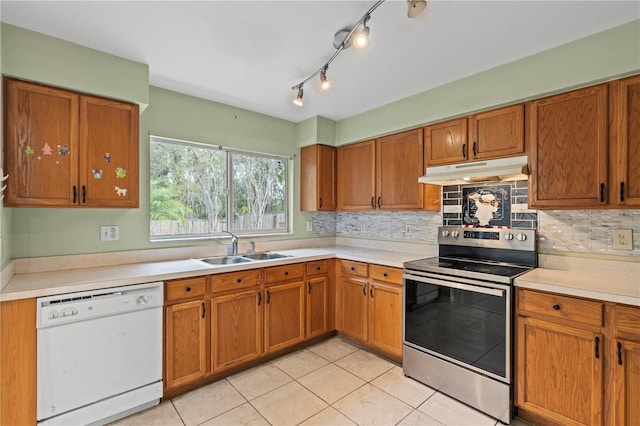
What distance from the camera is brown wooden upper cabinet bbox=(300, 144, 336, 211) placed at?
11.5 ft

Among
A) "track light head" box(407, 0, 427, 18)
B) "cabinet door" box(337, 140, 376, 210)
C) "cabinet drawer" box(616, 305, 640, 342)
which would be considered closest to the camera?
"track light head" box(407, 0, 427, 18)

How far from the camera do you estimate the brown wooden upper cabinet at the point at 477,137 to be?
7.33ft

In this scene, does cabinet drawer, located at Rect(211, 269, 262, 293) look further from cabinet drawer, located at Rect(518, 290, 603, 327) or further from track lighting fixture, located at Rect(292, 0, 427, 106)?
cabinet drawer, located at Rect(518, 290, 603, 327)

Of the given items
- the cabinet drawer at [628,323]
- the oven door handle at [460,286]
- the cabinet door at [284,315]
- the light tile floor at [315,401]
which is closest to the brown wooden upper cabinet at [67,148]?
the cabinet door at [284,315]

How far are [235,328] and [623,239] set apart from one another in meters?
2.82

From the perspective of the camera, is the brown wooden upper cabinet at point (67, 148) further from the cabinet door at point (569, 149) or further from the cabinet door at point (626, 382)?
the cabinet door at point (626, 382)

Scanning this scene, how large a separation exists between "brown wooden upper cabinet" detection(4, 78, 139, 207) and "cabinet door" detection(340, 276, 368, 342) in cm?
200

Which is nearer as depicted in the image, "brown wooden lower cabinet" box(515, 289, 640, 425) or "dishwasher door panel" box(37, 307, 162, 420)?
"brown wooden lower cabinet" box(515, 289, 640, 425)

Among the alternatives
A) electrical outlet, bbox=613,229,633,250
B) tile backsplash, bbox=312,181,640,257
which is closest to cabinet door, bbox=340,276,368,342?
tile backsplash, bbox=312,181,640,257

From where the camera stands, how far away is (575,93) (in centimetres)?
197

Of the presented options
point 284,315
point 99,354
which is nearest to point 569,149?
point 284,315

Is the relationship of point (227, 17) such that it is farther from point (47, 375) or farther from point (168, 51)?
point (47, 375)

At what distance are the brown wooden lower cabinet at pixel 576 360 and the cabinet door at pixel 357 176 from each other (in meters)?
1.74

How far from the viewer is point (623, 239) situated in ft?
6.54
